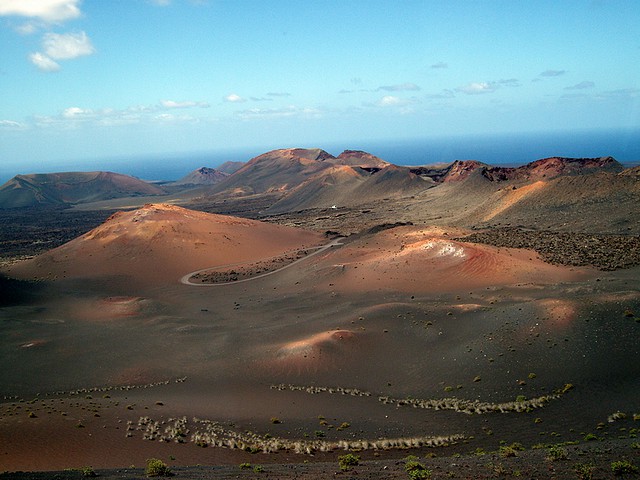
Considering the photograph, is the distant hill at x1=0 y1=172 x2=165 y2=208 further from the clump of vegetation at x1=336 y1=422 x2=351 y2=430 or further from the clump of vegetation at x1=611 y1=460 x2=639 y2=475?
the clump of vegetation at x1=611 y1=460 x2=639 y2=475

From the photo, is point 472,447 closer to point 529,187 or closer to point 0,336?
point 0,336

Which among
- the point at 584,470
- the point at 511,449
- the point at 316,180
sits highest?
the point at 316,180

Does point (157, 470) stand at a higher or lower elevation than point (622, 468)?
lower

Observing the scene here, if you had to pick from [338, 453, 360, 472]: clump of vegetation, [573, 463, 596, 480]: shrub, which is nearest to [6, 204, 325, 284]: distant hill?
[338, 453, 360, 472]: clump of vegetation

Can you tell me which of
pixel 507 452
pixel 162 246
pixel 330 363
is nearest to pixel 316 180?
pixel 162 246

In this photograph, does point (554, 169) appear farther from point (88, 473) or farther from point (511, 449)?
point (88, 473)

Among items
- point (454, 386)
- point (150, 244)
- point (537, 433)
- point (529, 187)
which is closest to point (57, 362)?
point (454, 386)
